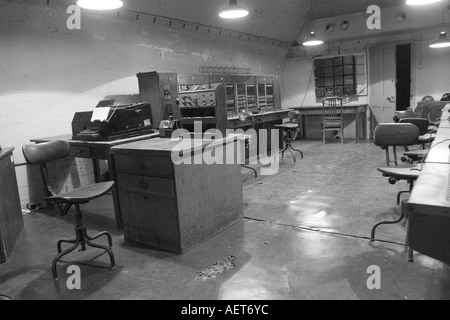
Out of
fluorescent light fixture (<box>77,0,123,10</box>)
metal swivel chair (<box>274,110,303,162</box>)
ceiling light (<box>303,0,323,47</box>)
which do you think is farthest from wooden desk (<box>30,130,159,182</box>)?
ceiling light (<box>303,0,323,47</box>)

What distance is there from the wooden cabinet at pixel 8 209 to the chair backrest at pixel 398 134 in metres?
3.44

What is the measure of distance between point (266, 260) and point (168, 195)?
0.88 m

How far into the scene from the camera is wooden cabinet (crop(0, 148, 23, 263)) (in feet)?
9.28

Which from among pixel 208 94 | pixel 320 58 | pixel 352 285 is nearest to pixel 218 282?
pixel 352 285

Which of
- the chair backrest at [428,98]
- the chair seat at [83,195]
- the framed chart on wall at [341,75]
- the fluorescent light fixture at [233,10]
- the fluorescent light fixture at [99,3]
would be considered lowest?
the chair seat at [83,195]

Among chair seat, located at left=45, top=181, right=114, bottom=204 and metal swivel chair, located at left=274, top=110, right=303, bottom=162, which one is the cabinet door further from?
metal swivel chair, located at left=274, top=110, right=303, bottom=162

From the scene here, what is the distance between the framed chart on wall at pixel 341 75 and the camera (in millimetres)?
8188

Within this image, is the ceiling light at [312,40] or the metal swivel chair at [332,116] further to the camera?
the metal swivel chair at [332,116]

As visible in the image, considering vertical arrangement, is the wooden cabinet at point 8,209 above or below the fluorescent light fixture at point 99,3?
below

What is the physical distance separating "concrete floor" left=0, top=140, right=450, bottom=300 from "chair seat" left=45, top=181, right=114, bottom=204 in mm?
540

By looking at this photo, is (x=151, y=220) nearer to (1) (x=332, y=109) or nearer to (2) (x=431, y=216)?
(2) (x=431, y=216)

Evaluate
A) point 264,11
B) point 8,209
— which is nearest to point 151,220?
point 8,209

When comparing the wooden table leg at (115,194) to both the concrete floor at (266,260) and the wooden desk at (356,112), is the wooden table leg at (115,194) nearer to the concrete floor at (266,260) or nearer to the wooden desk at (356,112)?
the concrete floor at (266,260)

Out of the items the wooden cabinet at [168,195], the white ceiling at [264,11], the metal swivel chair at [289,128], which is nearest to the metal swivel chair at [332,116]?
the metal swivel chair at [289,128]
